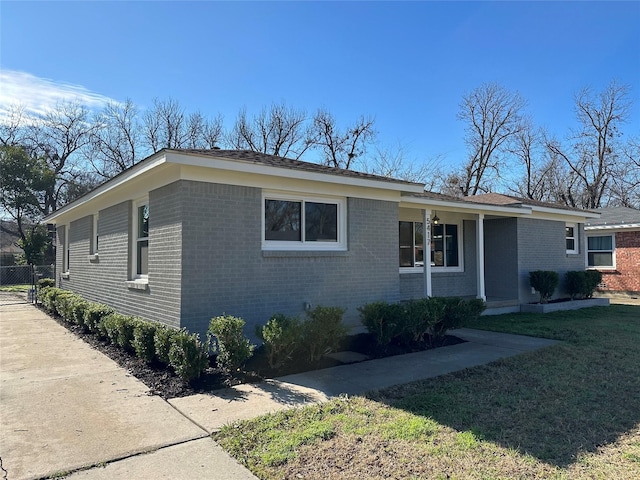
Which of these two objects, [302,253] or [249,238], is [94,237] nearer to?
[249,238]

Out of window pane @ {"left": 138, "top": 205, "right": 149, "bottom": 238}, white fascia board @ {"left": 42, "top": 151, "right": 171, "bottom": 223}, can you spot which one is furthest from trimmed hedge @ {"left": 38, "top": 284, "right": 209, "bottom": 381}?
white fascia board @ {"left": 42, "top": 151, "right": 171, "bottom": 223}

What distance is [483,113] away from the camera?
3603 centimetres

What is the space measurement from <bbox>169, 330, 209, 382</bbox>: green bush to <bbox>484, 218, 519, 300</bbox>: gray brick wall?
429 inches

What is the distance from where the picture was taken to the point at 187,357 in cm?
548

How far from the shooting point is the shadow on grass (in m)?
4.05

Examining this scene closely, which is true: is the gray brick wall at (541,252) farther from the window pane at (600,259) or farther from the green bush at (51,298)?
the green bush at (51,298)

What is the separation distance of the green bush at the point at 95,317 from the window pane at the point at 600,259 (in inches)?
821

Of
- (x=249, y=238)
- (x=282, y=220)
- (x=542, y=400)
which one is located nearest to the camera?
(x=542, y=400)

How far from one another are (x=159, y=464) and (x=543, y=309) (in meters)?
12.7

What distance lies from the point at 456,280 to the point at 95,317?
10.1 m

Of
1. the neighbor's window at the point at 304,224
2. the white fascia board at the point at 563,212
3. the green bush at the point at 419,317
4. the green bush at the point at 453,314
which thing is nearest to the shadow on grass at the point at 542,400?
the green bush at the point at 453,314

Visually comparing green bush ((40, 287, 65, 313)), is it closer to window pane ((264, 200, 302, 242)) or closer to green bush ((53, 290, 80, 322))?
green bush ((53, 290, 80, 322))

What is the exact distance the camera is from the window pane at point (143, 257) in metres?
8.59

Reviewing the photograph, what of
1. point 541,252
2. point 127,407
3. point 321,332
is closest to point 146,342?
point 127,407
